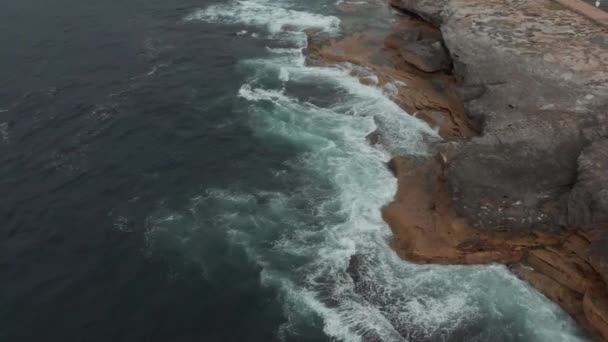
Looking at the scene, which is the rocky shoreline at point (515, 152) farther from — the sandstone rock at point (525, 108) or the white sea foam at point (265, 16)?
the white sea foam at point (265, 16)

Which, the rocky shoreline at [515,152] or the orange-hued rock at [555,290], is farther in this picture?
the rocky shoreline at [515,152]

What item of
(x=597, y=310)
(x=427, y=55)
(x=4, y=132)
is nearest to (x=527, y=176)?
(x=597, y=310)

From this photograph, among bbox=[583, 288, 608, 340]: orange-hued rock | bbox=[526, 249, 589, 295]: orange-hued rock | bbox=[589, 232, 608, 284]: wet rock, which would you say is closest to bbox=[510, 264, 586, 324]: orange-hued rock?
bbox=[526, 249, 589, 295]: orange-hued rock

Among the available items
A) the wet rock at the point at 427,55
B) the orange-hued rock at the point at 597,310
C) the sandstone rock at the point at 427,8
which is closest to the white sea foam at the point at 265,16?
the sandstone rock at the point at 427,8

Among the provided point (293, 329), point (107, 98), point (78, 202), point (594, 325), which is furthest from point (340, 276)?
point (107, 98)

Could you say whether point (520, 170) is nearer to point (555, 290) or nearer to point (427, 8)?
point (555, 290)

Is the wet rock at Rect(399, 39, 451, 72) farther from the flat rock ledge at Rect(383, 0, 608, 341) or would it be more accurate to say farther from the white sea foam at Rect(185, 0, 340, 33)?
the white sea foam at Rect(185, 0, 340, 33)
